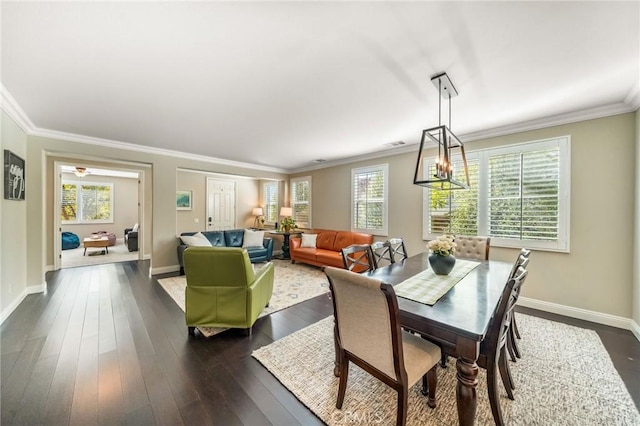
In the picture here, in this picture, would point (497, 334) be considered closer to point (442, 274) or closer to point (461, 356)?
point (461, 356)

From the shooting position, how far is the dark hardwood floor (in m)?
1.57

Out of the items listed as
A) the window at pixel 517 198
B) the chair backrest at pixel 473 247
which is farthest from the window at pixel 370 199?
the chair backrest at pixel 473 247

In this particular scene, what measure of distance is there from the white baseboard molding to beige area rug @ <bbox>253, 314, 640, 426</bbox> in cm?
319

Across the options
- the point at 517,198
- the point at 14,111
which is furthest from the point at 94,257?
the point at 517,198

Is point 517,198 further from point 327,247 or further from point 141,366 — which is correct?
point 141,366

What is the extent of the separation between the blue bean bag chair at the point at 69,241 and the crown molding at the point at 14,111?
5790mm

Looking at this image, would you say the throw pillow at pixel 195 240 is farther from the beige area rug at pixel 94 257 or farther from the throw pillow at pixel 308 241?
the beige area rug at pixel 94 257

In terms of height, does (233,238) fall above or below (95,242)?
above

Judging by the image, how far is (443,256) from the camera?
216 cm

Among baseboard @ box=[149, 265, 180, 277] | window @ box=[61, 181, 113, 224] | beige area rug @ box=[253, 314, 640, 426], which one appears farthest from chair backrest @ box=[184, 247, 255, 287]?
window @ box=[61, 181, 113, 224]

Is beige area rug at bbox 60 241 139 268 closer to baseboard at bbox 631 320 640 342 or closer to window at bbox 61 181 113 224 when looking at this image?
window at bbox 61 181 113 224

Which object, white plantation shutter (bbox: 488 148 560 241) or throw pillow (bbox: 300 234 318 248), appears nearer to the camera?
white plantation shutter (bbox: 488 148 560 241)

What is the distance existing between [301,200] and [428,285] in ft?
17.2

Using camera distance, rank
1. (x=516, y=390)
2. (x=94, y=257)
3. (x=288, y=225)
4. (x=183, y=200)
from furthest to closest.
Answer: (x=183, y=200) → (x=288, y=225) → (x=94, y=257) → (x=516, y=390)
